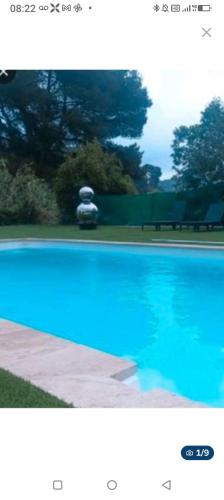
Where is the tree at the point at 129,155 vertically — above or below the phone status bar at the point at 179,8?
above

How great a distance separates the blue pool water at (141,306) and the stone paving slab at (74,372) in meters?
0.38

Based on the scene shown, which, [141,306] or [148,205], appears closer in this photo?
[141,306]

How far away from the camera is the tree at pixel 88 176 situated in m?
19.5

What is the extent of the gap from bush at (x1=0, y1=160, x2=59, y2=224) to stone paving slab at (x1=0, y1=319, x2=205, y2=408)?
17142 millimetres

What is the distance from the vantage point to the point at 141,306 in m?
5.57

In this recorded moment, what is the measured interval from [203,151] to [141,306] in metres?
12.6

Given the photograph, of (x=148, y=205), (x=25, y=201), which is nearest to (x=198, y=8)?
(x=148, y=205)

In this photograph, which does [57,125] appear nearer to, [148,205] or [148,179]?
[148,179]

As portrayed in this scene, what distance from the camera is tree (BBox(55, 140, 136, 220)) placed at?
19.5m

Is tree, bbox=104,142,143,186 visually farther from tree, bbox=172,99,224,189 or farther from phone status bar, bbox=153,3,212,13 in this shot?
phone status bar, bbox=153,3,212,13

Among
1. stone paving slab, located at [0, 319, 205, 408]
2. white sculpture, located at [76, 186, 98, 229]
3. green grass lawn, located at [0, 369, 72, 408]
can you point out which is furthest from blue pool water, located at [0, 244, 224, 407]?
white sculpture, located at [76, 186, 98, 229]
